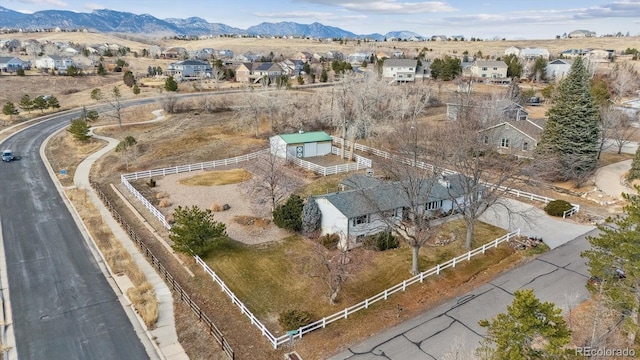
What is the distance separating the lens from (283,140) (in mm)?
49594

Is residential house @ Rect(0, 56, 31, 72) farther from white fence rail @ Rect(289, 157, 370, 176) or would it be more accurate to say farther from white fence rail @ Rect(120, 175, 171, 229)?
white fence rail @ Rect(289, 157, 370, 176)

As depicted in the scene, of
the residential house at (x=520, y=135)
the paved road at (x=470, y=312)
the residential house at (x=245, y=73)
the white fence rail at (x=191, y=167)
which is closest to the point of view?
the paved road at (x=470, y=312)

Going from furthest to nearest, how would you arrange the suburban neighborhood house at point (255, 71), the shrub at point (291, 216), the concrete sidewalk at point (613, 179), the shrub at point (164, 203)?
the suburban neighborhood house at point (255, 71) → the concrete sidewalk at point (613, 179) → the shrub at point (164, 203) → the shrub at point (291, 216)

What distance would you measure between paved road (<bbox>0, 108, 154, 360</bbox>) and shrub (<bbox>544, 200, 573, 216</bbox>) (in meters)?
31.2

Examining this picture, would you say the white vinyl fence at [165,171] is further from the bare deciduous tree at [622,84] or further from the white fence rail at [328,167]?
the bare deciduous tree at [622,84]

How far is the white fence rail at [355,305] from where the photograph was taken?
64.6 ft

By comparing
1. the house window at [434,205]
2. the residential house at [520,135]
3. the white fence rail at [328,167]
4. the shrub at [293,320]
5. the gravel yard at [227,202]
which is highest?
the residential house at [520,135]

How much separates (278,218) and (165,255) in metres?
8.14

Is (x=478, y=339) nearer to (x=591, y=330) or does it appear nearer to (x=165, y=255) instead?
(x=591, y=330)

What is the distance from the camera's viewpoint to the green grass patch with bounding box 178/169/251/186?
42.1m

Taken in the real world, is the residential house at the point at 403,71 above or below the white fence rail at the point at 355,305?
above

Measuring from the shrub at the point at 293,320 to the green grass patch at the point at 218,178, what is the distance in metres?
23.6

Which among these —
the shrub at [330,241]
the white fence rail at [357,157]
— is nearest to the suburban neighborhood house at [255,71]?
the white fence rail at [357,157]

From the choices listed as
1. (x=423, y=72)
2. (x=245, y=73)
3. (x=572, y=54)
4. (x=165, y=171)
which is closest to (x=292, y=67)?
(x=245, y=73)
